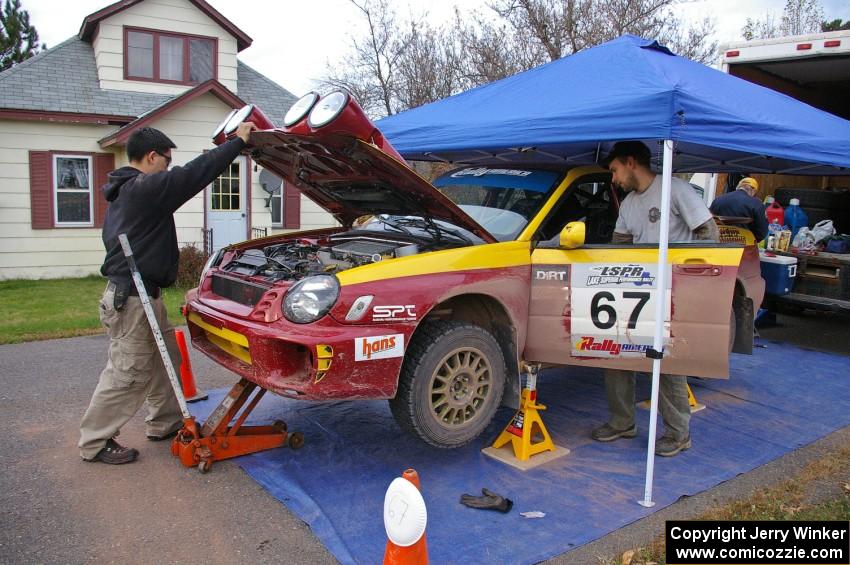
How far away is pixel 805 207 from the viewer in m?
9.06

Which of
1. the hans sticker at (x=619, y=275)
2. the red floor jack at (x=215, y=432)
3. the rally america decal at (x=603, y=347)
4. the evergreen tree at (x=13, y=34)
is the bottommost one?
the red floor jack at (x=215, y=432)

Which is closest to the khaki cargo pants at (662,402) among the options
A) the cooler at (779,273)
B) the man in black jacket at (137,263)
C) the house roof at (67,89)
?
the man in black jacket at (137,263)

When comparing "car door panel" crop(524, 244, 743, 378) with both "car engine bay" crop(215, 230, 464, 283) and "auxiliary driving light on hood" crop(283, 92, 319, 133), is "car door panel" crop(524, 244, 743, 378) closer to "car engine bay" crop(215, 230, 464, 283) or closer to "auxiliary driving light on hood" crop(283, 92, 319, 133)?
"car engine bay" crop(215, 230, 464, 283)

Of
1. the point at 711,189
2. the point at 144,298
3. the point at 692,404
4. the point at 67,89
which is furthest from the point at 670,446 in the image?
the point at 67,89

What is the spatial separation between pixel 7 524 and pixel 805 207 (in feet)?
31.6

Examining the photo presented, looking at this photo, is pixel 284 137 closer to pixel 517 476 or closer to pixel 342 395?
pixel 342 395

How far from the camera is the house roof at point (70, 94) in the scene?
11.9 m

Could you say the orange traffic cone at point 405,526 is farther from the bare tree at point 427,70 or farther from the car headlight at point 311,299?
the bare tree at point 427,70

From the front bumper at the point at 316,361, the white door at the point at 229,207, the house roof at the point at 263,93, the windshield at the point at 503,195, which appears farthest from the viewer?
the house roof at the point at 263,93

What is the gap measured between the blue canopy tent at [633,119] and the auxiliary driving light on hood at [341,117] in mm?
1075

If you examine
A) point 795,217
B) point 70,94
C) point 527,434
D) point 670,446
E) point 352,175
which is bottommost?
point 670,446

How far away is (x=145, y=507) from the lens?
11.6 feet

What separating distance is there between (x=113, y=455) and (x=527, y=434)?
2614 mm

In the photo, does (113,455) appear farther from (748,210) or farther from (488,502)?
(748,210)
